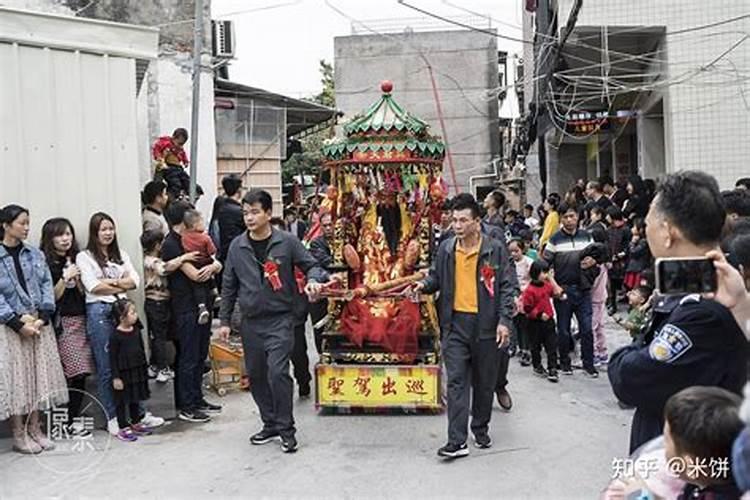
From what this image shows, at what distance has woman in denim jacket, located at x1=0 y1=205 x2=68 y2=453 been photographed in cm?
505

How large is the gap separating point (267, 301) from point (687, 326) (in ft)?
11.3

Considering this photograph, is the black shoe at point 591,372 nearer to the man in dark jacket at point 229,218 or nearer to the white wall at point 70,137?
the man in dark jacket at point 229,218

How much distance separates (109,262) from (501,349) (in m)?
2.85

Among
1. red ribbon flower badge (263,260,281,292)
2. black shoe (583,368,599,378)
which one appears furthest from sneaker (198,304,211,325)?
black shoe (583,368,599,378)

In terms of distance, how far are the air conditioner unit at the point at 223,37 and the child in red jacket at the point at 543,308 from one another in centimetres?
850

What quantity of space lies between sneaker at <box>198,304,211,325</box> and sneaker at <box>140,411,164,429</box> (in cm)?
78

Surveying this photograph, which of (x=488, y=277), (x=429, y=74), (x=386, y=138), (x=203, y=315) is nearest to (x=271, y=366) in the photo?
(x=203, y=315)

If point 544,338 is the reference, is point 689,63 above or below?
above

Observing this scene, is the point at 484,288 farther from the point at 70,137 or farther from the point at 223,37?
the point at 223,37

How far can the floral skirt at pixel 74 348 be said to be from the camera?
5.45 meters

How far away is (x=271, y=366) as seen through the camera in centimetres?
531

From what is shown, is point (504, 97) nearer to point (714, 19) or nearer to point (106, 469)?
point (714, 19)

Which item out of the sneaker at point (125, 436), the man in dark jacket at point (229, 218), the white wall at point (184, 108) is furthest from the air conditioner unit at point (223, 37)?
the sneaker at point (125, 436)

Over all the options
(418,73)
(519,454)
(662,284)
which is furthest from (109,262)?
(418,73)
